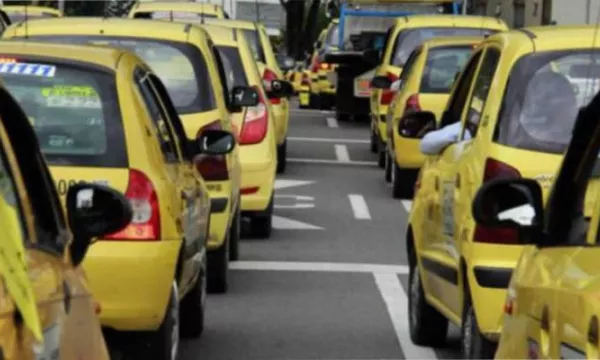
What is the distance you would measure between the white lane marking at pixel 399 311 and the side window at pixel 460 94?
50.3 inches

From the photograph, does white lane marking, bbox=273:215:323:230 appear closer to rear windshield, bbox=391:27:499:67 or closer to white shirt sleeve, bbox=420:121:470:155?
rear windshield, bbox=391:27:499:67

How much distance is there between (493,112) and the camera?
8625 mm

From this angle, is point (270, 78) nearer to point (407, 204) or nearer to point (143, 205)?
point (407, 204)

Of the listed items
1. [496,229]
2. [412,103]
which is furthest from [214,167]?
[412,103]

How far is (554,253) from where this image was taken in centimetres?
534

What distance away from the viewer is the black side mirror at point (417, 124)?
1049 cm

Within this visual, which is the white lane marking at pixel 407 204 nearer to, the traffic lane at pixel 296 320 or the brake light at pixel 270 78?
the brake light at pixel 270 78

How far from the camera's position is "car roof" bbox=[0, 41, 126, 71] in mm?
8633

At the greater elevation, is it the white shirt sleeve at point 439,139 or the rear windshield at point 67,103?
the rear windshield at point 67,103

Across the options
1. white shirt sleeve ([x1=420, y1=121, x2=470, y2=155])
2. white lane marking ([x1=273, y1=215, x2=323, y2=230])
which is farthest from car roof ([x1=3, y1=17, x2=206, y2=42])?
white lane marking ([x1=273, y1=215, x2=323, y2=230])

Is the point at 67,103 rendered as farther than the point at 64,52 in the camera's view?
No

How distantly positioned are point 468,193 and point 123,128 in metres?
1.64

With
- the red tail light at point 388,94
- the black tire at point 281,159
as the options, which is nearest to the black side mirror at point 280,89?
the black tire at point 281,159

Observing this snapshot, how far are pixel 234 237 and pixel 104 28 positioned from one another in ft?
7.88
